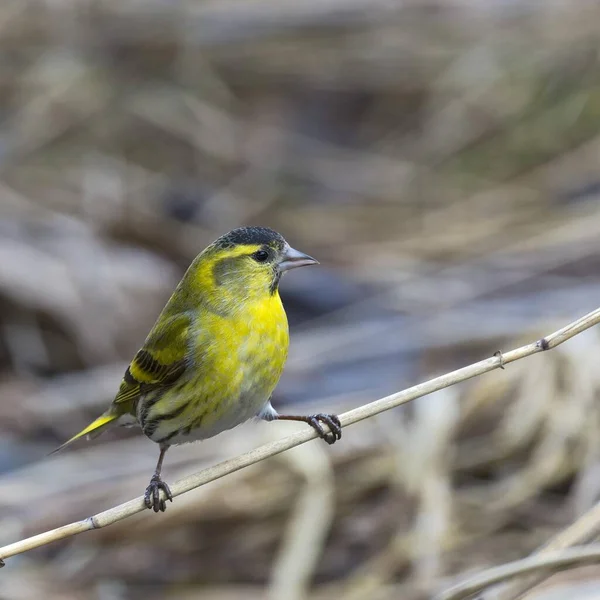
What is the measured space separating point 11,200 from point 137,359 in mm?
4370

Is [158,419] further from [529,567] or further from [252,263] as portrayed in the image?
[529,567]

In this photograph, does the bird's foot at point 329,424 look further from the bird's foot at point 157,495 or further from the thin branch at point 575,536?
the thin branch at point 575,536

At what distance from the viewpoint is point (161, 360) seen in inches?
159

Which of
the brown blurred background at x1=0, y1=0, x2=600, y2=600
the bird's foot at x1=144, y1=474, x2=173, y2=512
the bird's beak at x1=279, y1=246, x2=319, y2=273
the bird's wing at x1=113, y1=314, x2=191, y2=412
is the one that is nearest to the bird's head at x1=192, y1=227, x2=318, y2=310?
the bird's beak at x1=279, y1=246, x2=319, y2=273

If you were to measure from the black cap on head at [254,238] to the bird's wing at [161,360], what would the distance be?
296 millimetres

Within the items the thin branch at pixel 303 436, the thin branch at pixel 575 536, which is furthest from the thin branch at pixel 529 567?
the thin branch at pixel 303 436

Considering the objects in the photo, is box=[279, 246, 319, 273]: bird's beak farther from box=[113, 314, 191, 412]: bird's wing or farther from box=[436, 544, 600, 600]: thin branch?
box=[436, 544, 600, 600]: thin branch

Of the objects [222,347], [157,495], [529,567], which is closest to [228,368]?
[222,347]

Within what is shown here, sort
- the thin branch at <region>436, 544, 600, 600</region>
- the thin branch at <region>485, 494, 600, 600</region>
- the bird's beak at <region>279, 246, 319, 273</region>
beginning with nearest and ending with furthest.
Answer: the thin branch at <region>436, 544, 600, 600</region> → the thin branch at <region>485, 494, 600, 600</region> → the bird's beak at <region>279, 246, 319, 273</region>

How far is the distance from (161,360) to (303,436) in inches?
34.5

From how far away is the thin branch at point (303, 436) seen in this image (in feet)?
10.4

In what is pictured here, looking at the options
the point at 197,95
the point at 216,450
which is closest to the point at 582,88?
the point at 197,95

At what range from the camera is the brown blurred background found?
5.34 m

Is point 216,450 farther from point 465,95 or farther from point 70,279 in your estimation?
point 465,95
